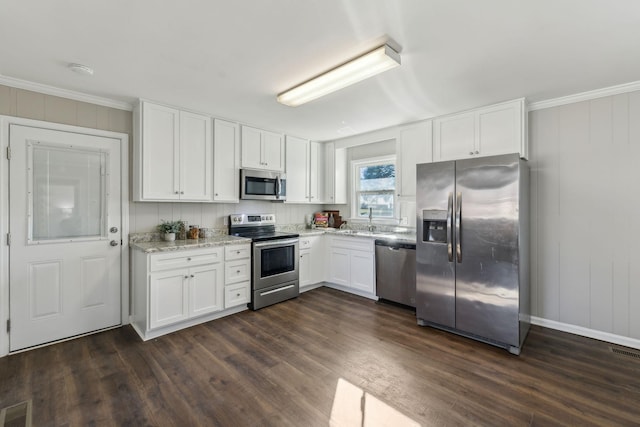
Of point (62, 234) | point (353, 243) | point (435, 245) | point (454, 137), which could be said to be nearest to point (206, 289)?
point (62, 234)

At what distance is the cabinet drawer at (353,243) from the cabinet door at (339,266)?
8 centimetres

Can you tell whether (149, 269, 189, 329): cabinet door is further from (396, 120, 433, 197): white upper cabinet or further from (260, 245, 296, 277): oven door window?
(396, 120, 433, 197): white upper cabinet

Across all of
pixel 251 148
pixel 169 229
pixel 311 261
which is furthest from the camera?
pixel 311 261

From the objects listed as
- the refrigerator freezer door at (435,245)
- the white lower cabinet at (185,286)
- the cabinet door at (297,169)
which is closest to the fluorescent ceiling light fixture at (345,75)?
the refrigerator freezer door at (435,245)

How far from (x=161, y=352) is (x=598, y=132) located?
4769 millimetres

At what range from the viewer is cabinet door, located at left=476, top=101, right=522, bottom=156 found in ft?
10.0

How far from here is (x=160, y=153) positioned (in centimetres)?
320

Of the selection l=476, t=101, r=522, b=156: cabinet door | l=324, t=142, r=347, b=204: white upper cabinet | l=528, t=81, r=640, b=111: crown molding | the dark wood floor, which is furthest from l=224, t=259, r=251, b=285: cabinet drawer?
l=528, t=81, r=640, b=111: crown molding

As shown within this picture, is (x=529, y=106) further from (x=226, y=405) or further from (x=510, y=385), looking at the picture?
(x=226, y=405)

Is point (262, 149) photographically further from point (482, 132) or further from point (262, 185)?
point (482, 132)

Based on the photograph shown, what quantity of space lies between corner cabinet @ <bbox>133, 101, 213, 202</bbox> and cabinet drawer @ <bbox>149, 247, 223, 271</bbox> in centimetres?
67

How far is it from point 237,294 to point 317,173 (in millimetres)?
2493

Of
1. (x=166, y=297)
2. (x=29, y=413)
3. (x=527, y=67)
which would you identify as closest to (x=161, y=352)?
(x=166, y=297)

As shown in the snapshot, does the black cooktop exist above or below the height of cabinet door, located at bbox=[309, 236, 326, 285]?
above
